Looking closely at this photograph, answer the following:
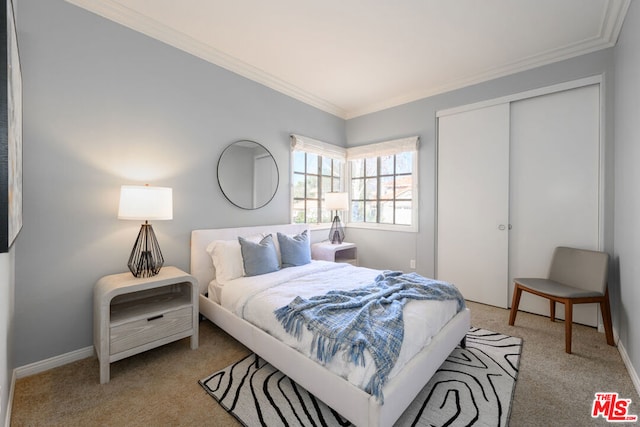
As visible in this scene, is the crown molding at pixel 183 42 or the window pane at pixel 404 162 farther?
the window pane at pixel 404 162

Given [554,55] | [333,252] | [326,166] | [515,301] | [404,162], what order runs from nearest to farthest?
[515,301] → [554,55] → [333,252] → [404,162] → [326,166]

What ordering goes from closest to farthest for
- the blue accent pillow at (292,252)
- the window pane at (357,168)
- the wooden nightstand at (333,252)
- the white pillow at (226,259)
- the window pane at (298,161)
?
the white pillow at (226,259) < the blue accent pillow at (292,252) < the wooden nightstand at (333,252) < the window pane at (298,161) < the window pane at (357,168)

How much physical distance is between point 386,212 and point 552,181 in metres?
1.98

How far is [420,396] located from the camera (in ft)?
5.57

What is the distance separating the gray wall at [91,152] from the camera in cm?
193

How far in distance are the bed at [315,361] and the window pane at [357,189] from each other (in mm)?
1887

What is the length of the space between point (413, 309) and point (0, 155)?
1.99m

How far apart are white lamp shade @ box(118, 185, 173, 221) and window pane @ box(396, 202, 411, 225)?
310 centimetres

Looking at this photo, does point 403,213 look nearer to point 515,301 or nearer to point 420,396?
point 515,301

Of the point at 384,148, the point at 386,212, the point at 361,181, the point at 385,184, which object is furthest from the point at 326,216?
the point at 384,148

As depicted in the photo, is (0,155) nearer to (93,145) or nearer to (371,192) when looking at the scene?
(93,145)

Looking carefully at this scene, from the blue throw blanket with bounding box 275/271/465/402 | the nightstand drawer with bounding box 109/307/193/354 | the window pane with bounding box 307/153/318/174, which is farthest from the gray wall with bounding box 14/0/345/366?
the blue throw blanket with bounding box 275/271/465/402

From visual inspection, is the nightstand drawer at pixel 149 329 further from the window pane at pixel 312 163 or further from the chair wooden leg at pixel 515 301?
the chair wooden leg at pixel 515 301

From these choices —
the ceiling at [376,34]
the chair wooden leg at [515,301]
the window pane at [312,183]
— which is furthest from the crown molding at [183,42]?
the chair wooden leg at [515,301]
